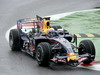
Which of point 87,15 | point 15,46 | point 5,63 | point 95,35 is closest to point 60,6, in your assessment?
point 87,15

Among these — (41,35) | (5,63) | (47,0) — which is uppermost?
(47,0)

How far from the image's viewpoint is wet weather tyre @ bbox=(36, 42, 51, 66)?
14289 millimetres

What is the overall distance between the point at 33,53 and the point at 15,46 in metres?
1.96

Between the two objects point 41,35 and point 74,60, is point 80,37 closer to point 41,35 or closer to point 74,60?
point 41,35

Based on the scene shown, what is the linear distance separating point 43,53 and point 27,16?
12803mm

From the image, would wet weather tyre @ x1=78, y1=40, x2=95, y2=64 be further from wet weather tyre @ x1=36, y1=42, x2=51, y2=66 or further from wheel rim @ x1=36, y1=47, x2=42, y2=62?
wheel rim @ x1=36, y1=47, x2=42, y2=62

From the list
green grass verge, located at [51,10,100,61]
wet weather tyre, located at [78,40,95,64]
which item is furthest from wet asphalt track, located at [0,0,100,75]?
green grass verge, located at [51,10,100,61]

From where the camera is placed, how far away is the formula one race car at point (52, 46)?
46.9ft

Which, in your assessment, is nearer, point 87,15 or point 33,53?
point 33,53

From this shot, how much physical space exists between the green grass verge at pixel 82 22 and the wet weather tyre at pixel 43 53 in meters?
4.84

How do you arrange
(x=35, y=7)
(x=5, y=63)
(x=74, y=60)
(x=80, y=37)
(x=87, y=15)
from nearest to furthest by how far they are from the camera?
(x=74, y=60) → (x=5, y=63) → (x=80, y=37) → (x=87, y=15) → (x=35, y=7)

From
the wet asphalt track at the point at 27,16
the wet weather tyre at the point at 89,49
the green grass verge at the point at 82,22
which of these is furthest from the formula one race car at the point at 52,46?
the green grass verge at the point at 82,22

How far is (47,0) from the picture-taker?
31.6m

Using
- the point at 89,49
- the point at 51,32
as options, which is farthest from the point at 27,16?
the point at 89,49
